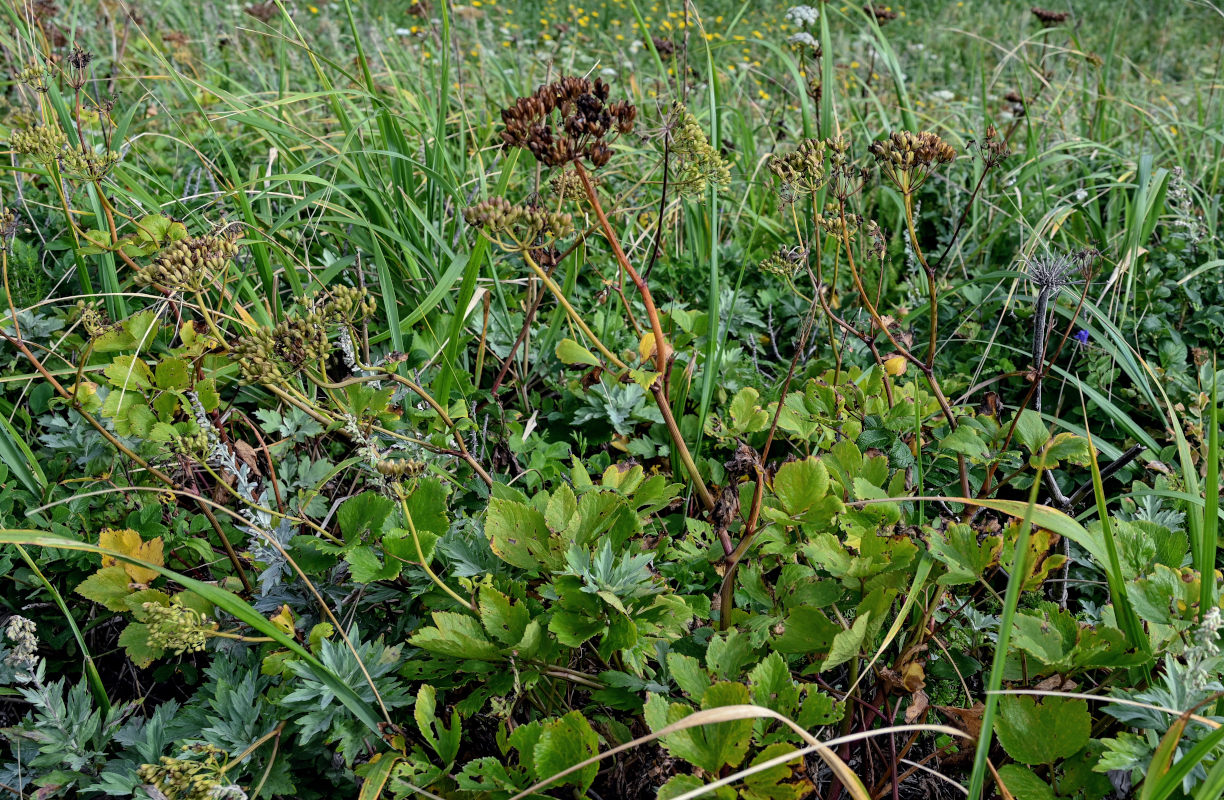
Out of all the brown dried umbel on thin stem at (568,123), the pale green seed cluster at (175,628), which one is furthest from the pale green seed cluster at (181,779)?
the brown dried umbel on thin stem at (568,123)

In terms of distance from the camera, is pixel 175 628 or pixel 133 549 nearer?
pixel 175 628

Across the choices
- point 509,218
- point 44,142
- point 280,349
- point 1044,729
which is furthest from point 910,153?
point 44,142

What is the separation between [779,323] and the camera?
8.78 feet

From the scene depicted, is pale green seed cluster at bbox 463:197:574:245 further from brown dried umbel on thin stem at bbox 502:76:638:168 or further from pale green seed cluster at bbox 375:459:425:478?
pale green seed cluster at bbox 375:459:425:478

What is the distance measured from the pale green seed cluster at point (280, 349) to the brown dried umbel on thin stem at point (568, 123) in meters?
0.42

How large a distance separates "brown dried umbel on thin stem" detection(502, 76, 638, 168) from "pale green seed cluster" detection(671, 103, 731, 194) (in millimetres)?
215

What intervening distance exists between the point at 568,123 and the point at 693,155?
0.43 metres

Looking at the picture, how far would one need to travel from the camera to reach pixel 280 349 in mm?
1315

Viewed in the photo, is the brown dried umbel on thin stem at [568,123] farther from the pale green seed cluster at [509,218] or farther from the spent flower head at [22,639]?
the spent flower head at [22,639]

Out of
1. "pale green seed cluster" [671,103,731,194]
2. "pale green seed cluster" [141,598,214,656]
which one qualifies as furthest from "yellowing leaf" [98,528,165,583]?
"pale green seed cluster" [671,103,731,194]

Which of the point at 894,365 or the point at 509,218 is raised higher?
the point at 509,218

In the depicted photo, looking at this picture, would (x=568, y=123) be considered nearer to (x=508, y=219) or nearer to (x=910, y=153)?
(x=508, y=219)

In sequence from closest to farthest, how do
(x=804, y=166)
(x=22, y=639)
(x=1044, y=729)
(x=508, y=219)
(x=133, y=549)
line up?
(x=1044, y=729), (x=508, y=219), (x=22, y=639), (x=133, y=549), (x=804, y=166)

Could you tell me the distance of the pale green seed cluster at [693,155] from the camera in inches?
61.5
